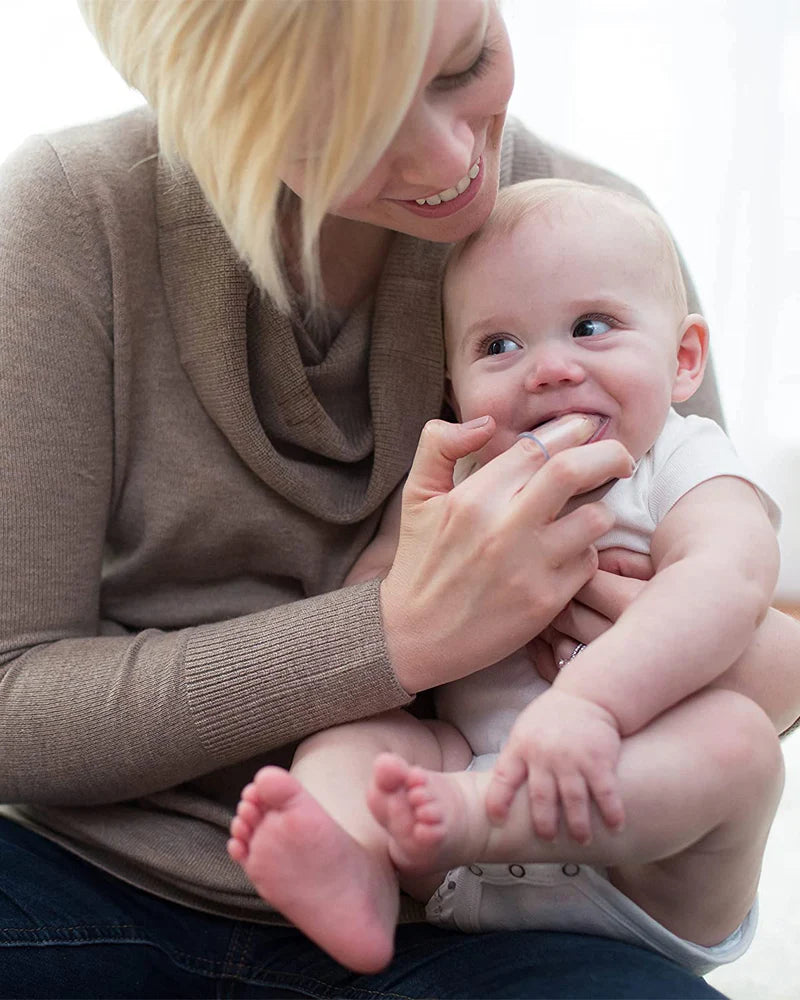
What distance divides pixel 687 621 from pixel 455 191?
0.46 metres

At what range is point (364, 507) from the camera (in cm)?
128

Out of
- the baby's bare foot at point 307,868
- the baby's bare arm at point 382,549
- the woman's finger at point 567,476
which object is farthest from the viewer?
the baby's bare arm at point 382,549

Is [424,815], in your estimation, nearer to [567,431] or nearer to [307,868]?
[307,868]

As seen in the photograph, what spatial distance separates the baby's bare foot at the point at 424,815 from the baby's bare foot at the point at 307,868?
0.04 metres

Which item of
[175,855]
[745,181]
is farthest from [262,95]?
[745,181]

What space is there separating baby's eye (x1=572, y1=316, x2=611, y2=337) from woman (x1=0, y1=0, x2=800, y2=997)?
151 mm

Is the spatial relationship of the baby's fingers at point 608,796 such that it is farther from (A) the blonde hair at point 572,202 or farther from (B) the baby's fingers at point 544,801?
(A) the blonde hair at point 572,202

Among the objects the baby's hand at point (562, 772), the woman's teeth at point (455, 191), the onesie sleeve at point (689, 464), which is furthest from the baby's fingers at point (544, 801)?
the woman's teeth at point (455, 191)

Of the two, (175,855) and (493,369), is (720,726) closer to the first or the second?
(493,369)

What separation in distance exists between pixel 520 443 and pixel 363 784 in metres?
0.34

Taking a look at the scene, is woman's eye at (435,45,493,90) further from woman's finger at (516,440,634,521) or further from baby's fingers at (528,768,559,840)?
baby's fingers at (528,768,559,840)

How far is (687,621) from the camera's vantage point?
911 millimetres

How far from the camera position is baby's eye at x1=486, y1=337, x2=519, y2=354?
1144 millimetres

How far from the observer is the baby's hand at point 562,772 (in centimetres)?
83
